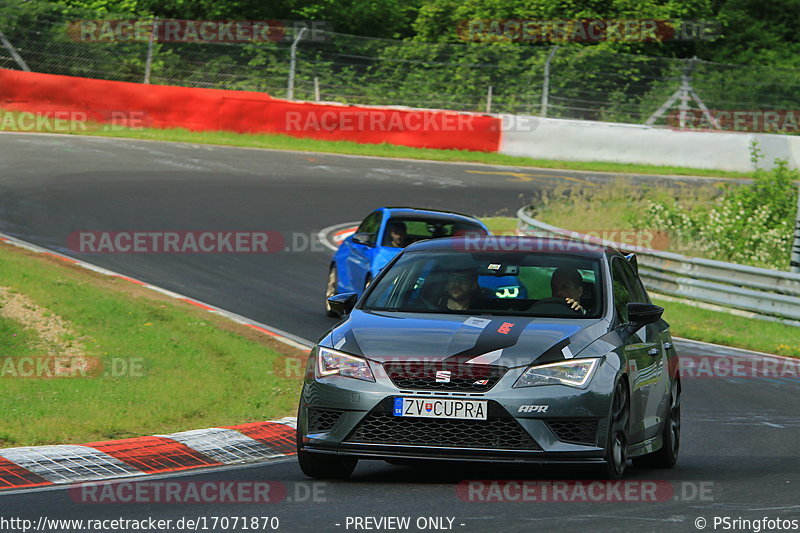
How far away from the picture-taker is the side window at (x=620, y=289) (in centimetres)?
869

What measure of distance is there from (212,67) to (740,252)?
17411 millimetres

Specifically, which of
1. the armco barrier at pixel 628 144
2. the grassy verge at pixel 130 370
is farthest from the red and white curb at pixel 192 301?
the armco barrier at pixel 628 144

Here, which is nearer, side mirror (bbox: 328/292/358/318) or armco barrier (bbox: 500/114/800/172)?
side mirror (bbox: 328/292/358/318)

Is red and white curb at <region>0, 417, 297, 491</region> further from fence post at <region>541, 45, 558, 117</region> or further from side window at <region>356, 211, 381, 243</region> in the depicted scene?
fence post at <region>541, 45, 558, 117</region>

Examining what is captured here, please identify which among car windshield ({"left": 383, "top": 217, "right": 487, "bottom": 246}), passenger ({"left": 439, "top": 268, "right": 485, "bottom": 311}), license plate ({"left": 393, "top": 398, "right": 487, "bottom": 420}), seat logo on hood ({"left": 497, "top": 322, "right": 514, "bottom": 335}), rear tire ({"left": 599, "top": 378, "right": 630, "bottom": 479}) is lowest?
car windshield ({"left": 383, "top": 217, "right": 487, "bottom": 246})

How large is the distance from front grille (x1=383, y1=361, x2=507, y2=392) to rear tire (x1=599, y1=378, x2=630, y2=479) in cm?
73

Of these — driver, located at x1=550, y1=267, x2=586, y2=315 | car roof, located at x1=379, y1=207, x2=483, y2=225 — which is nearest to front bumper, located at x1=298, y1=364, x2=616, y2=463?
driver, located at x1=550, y1=267, x2=586, y2=315

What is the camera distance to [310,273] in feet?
69.1

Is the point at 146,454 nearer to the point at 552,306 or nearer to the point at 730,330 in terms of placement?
the point at 552,306

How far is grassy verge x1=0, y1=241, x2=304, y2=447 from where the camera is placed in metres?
10.1

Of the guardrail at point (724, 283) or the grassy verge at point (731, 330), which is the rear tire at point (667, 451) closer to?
the grassy verge at point (731, 330)

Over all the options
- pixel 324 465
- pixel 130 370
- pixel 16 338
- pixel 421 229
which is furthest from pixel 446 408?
pixel 421 229

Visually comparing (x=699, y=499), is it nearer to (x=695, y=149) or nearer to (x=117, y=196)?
(x=117, y=196)

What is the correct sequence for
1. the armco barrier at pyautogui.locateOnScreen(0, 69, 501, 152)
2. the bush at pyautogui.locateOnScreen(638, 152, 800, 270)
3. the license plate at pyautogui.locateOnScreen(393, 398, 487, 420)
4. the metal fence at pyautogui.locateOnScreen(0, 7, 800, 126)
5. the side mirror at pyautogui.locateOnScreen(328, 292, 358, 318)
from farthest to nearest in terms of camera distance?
the metal fence at pyautogui.locateOnScreen(0, 7, 800, 126), the armco barrier at pyautogui.locateOnScreen(0, 69, 501, 152), the bush at pyautogui.locateOnScreen(638, 152, 800, 270), the side mirror at pyautogui.locateOnScreen(328, 292, 358, 318), the license plate at pyautogui.locateOnScreen(393, 398, 487, 420)
